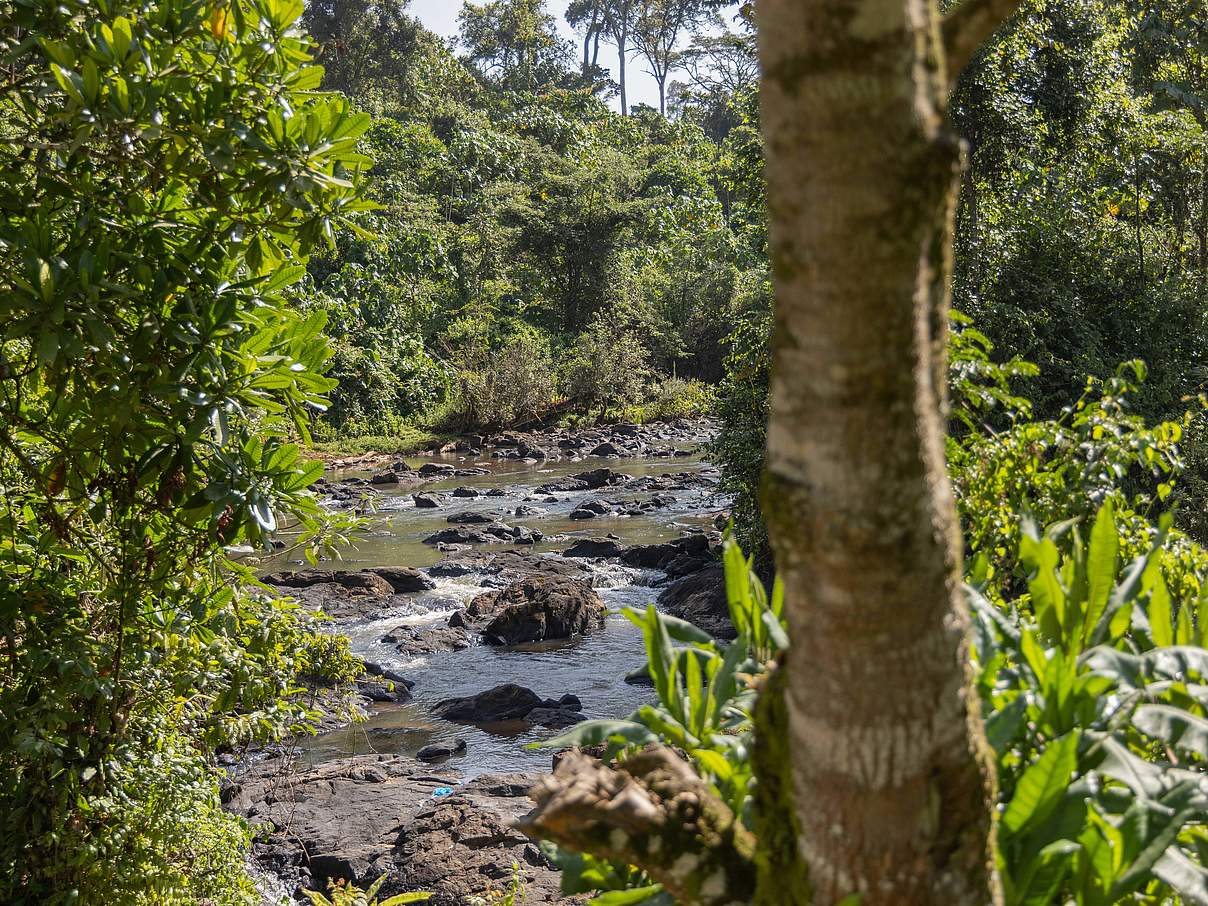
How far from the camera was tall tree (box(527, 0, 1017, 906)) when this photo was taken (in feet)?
3.63

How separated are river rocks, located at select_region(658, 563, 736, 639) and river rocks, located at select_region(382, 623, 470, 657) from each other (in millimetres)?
2245

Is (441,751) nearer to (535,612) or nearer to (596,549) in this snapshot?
(535,612)

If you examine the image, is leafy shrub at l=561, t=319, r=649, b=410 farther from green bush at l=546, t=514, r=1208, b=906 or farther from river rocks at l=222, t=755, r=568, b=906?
green bush at l=546, t=514, r=1208, b=906

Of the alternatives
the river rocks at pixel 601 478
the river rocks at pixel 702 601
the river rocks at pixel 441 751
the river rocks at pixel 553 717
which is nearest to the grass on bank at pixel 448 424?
the river rocks at pixel 601 478

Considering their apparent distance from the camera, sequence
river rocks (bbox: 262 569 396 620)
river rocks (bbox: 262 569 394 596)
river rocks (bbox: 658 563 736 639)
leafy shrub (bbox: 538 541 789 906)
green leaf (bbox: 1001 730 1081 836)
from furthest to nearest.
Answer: river rocks (bbox: 262 569 394 596) → river rocks (bbox: 262 569 396 620) → river rocks (bbox: 658 563 736 639) → leafy shrub (bbox: 538 541 789 906) → green leaf (bbox: 1001 730 1081 836)

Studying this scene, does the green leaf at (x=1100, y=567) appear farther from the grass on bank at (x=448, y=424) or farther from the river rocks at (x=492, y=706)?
the grass on bank at (x=448, y=424)

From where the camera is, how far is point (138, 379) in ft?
10.2

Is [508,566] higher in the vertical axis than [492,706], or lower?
higher

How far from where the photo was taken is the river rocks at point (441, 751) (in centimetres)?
796

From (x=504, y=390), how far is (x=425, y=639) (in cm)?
1478

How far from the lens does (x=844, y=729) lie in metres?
1.24

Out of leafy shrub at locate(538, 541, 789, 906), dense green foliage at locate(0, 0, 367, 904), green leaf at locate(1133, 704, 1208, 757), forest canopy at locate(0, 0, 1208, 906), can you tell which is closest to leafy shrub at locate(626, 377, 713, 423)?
forest canopy at locate(0, 0, 1208, 906)

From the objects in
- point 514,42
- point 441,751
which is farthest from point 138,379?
point 514,42

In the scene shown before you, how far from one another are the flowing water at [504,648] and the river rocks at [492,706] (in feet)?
0.36
